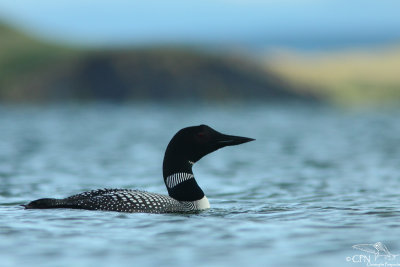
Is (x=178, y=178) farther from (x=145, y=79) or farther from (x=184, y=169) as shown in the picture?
(x=145, y=79)

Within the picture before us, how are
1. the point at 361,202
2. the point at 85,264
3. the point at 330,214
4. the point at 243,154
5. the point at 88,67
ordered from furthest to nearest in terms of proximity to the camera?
the point at 88,67 → the point at 243,154 → the point at 361,202 → the point at 330,214 → the point at 85,264

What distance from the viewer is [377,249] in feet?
21.0

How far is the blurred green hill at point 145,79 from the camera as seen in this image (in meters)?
81.5

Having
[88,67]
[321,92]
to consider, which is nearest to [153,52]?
[88,67]

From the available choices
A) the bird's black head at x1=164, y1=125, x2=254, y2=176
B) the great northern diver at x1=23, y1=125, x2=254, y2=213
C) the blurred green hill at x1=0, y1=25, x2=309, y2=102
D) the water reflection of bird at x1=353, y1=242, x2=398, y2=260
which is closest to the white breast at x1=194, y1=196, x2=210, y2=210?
the great northern diver at x1=23, y1=125, x2=254, y2=213

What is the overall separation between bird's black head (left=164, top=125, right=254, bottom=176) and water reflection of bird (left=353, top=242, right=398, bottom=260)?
261cm

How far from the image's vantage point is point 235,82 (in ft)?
271

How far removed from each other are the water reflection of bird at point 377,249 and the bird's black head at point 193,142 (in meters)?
2.61

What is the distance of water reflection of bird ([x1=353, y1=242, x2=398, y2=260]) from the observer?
615 centimetres

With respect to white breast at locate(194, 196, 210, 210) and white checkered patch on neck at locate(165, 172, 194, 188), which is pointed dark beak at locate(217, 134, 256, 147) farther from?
white breast at locate(194, 196, 210, 210)

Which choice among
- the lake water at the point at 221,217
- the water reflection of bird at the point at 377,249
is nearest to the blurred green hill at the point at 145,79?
the lake water at the point at 221,217

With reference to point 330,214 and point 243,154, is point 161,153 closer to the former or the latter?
point 243,154

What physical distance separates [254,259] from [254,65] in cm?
8086

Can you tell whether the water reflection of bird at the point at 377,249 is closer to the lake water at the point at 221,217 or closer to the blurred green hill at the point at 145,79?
the lake water at the point at 221,217
